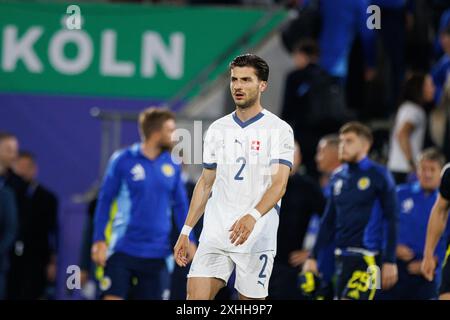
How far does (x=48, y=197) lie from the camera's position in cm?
1320

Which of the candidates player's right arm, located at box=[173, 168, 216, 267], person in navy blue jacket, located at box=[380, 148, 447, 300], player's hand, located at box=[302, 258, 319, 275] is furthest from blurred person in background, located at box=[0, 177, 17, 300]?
player's right arm, located at box=[173, 168, 216, 267]

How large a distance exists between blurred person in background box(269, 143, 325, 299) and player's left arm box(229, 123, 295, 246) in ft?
11.5

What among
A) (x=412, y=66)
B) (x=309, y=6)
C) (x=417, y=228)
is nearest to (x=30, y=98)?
(x=309, y=6)

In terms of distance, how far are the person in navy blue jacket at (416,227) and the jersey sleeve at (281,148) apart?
350 centimetres

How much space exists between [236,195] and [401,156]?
215 inches

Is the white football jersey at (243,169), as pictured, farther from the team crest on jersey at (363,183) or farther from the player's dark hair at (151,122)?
the player's dark hair at (151,122)

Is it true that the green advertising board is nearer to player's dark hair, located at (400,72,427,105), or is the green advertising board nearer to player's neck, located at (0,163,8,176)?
player's neck, located at (0,163,8,176)

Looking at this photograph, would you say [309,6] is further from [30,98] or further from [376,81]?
[30,98]

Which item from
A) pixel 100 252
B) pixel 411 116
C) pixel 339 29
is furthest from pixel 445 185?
pixel 339 29

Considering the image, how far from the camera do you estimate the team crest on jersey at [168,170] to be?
10.2 metres

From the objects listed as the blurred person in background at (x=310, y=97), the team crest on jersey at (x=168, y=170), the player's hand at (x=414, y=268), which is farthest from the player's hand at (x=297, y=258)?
the blurred person in background at (x=310, y=97)

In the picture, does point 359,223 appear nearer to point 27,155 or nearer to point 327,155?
point 327,155

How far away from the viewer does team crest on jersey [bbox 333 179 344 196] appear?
9.99 metres

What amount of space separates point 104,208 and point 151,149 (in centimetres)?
67
